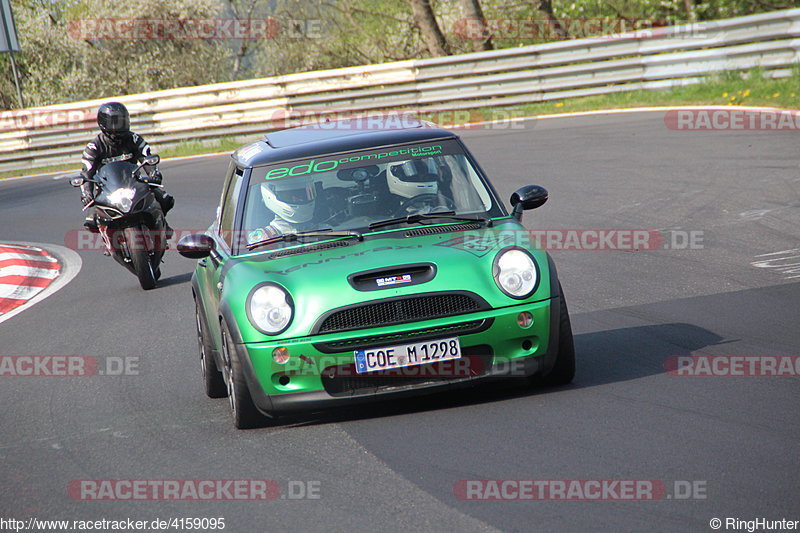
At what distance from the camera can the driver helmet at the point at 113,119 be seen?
11.2 m

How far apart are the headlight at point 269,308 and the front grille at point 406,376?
33 cm

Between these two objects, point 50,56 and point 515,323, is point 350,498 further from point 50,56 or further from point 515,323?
point 50,56

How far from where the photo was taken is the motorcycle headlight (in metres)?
10.9

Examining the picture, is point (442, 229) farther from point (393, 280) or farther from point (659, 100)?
point (659, 100)


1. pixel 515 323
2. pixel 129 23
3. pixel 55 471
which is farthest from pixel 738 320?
pixel 129 23

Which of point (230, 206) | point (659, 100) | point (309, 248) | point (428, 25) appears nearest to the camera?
point (309, 248)

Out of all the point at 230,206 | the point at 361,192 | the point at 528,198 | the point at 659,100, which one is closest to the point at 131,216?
the point at 230,206

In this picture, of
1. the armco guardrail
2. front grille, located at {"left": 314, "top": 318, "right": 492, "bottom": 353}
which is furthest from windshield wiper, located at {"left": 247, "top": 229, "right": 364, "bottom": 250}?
the armco guardrail

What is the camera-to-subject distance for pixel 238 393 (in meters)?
5.60

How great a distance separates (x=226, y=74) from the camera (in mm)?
35250

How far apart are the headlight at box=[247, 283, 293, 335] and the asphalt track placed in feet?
1.94

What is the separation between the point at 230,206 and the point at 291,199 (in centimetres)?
57

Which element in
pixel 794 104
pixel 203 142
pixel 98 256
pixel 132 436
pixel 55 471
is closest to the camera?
pixel 55 471

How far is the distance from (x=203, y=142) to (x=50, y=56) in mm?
11625
